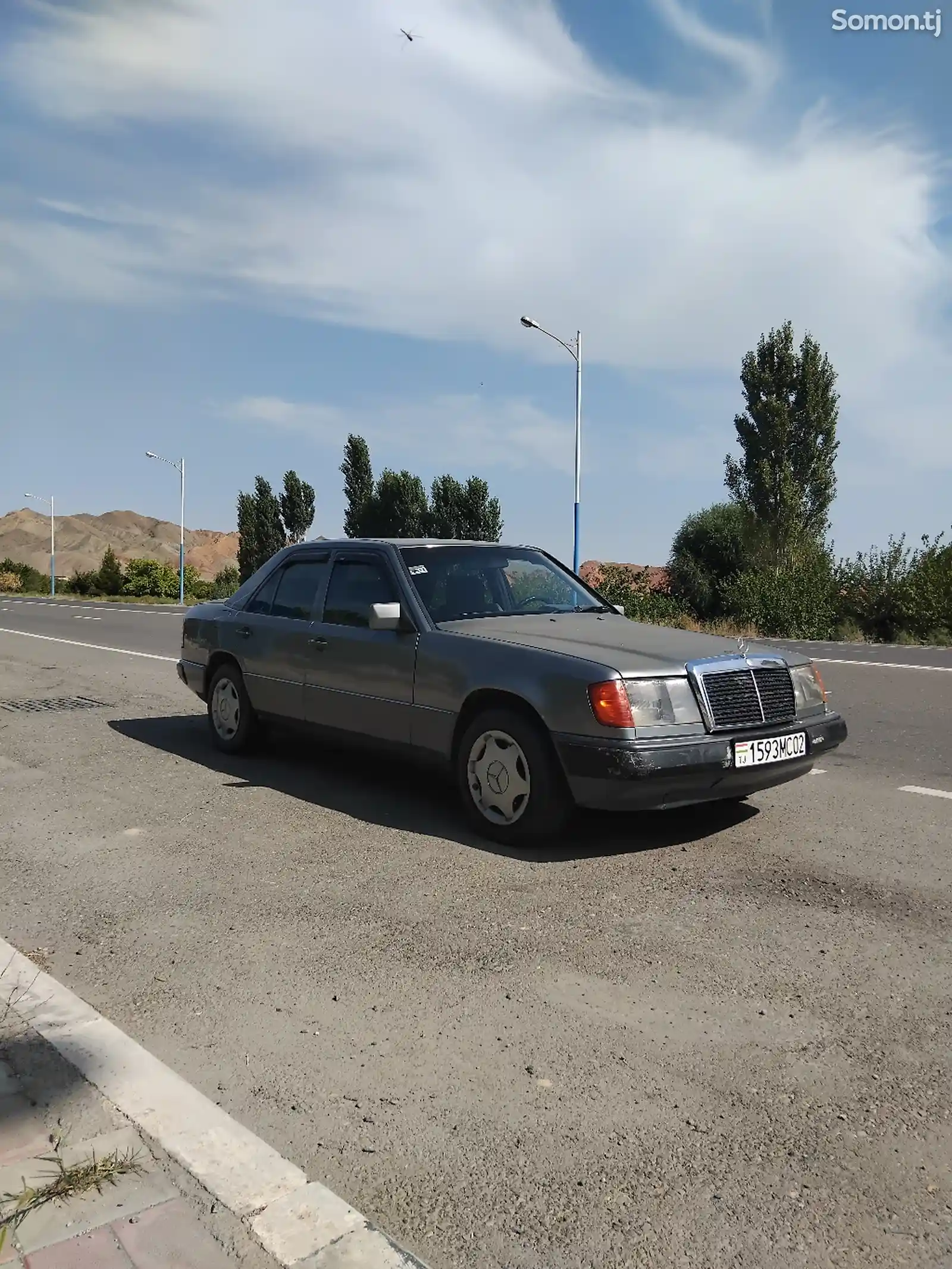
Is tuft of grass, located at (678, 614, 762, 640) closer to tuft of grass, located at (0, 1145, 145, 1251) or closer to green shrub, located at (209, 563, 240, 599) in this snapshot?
tuft of grass, located at (0, 1145, 145, 1251)

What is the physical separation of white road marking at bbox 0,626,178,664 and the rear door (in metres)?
8.42

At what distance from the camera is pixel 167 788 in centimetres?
708

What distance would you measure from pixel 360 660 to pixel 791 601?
26.5 m

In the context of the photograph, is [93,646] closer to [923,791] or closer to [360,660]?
[360,660]

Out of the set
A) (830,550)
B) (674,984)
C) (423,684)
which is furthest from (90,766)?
(830,550)

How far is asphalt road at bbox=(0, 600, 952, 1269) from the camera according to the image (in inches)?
100

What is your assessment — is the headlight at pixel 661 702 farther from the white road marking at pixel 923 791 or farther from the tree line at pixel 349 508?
the tree line at pixel 349 508

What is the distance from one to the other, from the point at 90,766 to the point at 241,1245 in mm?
5948

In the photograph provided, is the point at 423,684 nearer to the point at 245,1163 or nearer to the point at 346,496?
the point at 245,1163

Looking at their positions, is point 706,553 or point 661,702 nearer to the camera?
point 661,702

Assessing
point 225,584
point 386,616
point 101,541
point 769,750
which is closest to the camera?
point 769,750

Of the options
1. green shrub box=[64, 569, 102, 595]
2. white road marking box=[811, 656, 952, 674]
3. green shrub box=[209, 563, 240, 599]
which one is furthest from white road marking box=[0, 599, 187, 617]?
green shrub box=[64, 569, 102, 595]

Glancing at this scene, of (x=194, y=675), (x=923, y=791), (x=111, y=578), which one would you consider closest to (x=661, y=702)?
(x=923, y=791)

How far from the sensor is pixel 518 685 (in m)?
5.46
